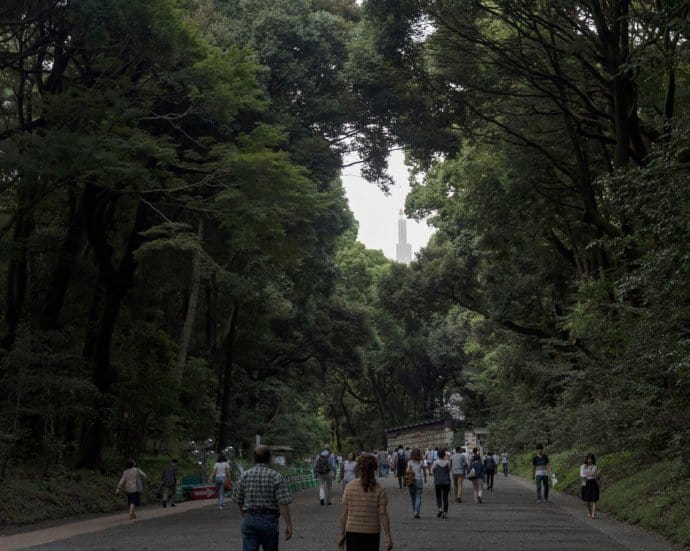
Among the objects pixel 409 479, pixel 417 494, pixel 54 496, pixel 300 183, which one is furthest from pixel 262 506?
pixel 300 183

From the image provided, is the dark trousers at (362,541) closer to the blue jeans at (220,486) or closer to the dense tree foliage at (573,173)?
the dense tree foliage at (573,173)

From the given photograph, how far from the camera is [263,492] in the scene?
7887mm

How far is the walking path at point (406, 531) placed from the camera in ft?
41.5

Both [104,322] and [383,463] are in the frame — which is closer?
[104,322]

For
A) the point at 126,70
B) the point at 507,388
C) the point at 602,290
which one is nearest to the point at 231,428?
the point at 507,388

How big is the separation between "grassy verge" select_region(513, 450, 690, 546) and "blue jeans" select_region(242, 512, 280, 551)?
6858 mm

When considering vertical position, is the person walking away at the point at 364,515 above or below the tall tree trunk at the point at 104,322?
below

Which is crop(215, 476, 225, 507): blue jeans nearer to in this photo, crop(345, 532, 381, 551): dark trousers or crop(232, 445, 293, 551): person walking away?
crop(232, 445, 293, 551): person walking away

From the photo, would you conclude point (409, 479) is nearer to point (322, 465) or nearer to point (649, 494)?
point (649, 494)

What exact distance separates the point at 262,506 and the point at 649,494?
37.3 ft

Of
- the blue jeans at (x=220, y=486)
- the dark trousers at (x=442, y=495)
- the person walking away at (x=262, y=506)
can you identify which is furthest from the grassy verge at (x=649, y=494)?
the blue jeans at (x=220, y=486)

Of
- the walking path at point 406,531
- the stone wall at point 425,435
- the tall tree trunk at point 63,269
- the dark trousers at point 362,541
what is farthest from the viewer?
the stone wall at point 425,435

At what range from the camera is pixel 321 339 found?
142ft

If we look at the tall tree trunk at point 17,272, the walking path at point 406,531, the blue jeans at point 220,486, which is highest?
the tall tree trunk at point 17,272
